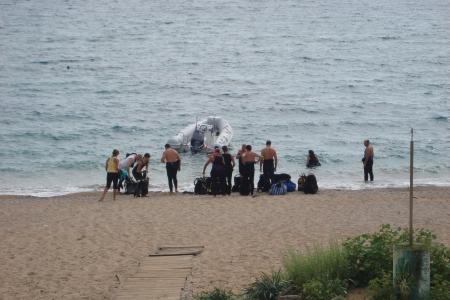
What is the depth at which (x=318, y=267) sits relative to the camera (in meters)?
10.6

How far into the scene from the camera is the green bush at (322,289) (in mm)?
9859

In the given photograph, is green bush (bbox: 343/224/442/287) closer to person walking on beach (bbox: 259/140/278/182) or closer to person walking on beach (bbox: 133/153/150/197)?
person walking on beach (bbox: 259/140/278/182)

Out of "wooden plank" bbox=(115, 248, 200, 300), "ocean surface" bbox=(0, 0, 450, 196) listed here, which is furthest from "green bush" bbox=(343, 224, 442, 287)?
"ocean surface" bbox=(0, 0, 450, 196)

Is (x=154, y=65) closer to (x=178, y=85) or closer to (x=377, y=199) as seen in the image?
(x=178, y=85)

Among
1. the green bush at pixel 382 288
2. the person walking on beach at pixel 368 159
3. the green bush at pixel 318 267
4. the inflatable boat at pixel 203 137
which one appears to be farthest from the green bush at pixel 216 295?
the inflatable boat at pixel 203 137

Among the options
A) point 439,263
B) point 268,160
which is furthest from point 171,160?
point 439,263

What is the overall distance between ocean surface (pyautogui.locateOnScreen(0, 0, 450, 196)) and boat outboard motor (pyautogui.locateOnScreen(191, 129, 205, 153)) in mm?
730

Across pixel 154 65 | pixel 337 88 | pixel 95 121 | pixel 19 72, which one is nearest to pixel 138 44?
pixel 154 65

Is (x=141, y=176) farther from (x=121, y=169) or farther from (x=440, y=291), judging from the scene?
(x=440, y=291)

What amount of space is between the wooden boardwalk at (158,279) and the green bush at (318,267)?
5.08ft

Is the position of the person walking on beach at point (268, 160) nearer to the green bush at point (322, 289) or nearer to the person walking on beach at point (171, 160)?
the person walking on beach at point (171, 160)

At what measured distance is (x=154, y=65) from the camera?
59.8 m

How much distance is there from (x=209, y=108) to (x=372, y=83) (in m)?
12.7

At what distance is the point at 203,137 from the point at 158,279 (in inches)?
772
